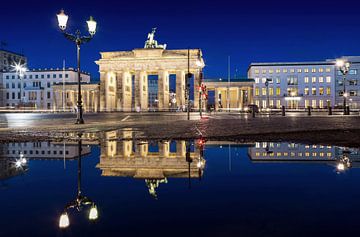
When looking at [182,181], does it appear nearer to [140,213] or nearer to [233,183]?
[233,183]

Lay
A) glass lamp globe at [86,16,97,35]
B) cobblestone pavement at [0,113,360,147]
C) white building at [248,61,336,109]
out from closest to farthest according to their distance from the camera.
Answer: cobblestone pavement at [0,113,360,147]
glass lamp globe at [86,16,97,35]
white building at [248,61,336,109]

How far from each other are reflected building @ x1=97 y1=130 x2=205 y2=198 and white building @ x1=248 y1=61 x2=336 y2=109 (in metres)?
101

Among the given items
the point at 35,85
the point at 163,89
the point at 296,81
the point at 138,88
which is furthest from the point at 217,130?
the point at 35,85

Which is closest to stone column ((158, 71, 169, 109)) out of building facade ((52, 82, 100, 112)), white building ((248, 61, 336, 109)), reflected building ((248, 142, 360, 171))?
building facade ((52, 82, 100, 112))

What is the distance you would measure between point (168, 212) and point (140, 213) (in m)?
0.25

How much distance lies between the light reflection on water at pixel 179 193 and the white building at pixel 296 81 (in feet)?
335

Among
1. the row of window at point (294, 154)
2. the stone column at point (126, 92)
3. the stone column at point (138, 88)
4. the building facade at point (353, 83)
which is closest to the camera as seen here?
the row of window at point (294, 154)

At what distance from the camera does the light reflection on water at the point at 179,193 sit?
2977mm

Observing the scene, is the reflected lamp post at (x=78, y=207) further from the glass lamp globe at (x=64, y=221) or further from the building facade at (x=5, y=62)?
the building facade at (x=5, y=62)

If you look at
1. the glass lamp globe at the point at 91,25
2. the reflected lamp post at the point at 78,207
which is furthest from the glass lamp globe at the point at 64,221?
the glass lamp globe at the point at 91,25

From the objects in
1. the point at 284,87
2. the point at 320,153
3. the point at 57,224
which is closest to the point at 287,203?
the point at 57,224

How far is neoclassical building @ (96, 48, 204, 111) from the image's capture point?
75.6 metres

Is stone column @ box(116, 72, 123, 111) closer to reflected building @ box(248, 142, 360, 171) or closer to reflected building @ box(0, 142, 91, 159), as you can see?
reflected building @ box(0, 142, 91, 159)

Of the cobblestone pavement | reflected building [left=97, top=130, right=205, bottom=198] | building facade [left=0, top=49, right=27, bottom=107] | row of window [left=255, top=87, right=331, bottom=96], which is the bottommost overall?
reflected building [left=97, top=130, right=205, bottom=198]
